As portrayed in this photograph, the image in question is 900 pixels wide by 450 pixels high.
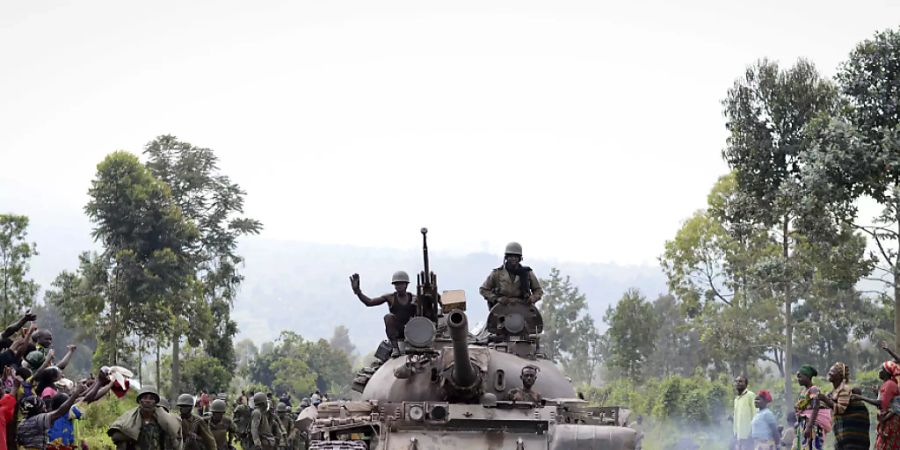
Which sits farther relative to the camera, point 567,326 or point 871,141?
point 567,326

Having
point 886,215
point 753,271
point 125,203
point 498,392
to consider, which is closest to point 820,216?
point 886,215

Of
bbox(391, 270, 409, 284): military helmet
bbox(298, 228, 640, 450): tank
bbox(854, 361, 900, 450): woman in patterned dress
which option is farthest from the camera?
bbox(391, 270, 409, 284): military helmet

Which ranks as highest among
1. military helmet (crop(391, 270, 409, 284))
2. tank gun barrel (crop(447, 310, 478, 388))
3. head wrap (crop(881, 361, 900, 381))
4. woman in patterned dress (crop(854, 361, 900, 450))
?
military helmet (crop(391, 270, 409, 284))

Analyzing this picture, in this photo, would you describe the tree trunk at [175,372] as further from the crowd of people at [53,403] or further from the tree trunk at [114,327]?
the crowd of people at [53,403]

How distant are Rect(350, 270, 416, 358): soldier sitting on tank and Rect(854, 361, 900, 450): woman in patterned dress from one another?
6.90 m

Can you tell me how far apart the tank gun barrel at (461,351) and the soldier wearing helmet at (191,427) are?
176 inches

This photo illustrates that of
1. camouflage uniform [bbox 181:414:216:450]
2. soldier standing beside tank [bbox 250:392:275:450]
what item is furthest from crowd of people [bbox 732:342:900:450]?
soldier standing beside tank [bbox 250:392:275:450]

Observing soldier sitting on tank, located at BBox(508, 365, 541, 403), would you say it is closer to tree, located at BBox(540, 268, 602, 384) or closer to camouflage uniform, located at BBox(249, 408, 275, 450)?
camouflage uniform, located at BBox(249, 408, 275, 450)

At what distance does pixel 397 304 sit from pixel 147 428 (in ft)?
19.5

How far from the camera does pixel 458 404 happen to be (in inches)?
605

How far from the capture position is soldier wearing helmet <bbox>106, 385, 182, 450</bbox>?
13.4 metres

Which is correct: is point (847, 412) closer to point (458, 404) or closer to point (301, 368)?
point (458, 404)

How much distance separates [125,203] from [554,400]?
34.7 meters

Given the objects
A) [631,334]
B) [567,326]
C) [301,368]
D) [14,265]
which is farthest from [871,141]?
[567,326]
